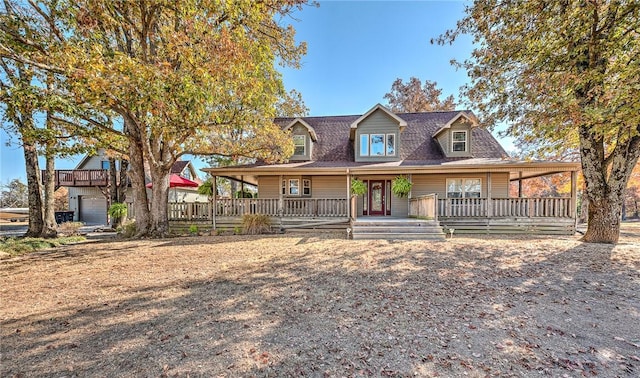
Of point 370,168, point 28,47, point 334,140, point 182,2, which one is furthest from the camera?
point 334,140

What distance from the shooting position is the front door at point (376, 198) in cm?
1481

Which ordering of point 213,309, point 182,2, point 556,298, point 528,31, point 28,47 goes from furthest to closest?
1. point 528,31
2. point 28,47
3. point 182,2
4. point 556,298
5. point 213,309

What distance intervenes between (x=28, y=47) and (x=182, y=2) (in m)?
4.44

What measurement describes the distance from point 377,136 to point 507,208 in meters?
6.98

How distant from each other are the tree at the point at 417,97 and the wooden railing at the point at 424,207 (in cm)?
1266

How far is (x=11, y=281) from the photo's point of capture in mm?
5355

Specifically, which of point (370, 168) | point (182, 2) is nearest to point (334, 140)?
point (370, 168)

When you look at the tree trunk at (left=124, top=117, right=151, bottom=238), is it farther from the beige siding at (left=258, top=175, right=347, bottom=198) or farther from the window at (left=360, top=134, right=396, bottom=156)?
the window at (left=360, top=134, right=396, bottom=156)

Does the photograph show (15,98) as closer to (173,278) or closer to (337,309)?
(173,278)

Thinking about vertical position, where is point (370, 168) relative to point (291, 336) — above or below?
Result: above

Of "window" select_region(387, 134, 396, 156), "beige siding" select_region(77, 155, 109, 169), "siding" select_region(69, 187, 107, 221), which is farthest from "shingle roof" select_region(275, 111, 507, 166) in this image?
"beige siding" select_region(77, 155, 109, 169)

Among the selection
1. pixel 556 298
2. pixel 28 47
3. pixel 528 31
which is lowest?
pixel 556 298

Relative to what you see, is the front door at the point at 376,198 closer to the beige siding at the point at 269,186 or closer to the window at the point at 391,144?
the window at the point at 391,144

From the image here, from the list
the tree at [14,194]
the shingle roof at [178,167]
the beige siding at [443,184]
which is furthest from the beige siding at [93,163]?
the beige siding at [443,184]
